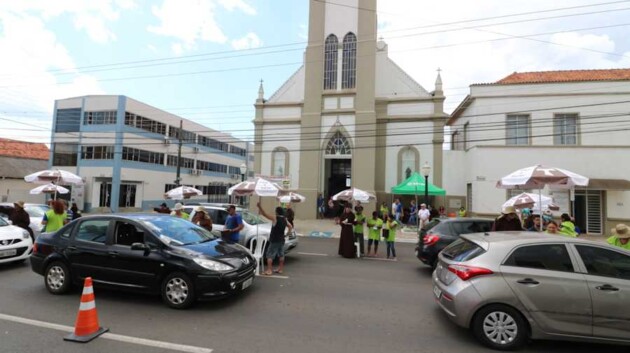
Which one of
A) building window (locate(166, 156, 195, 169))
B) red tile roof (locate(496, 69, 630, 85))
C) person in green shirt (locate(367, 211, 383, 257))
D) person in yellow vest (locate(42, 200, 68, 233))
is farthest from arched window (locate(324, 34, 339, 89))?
building window (locate(166, 156, 195, 169))

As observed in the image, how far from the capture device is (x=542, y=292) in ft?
13.5

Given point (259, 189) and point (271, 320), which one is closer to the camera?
point (271, 320)

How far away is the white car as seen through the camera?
7.71 meters

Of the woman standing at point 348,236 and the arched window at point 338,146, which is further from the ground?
the arched window at point 338,146

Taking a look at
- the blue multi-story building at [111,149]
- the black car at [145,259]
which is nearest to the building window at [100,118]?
the blue multi-story building at [111,149]

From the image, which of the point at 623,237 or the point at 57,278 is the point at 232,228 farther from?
the point at 623,237

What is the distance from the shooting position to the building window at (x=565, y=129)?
62.1ft

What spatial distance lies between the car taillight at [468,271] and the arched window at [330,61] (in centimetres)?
2283

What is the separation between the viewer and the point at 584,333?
4.00 m

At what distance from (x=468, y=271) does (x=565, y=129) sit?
19.6m

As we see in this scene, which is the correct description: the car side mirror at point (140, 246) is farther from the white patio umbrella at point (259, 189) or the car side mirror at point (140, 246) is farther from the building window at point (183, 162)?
the building window at point (183, 162)

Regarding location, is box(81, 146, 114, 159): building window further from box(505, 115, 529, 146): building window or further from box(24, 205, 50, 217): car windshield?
box(505, 115, 529, 146): building window

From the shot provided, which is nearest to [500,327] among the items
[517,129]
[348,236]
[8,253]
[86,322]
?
[86,322]

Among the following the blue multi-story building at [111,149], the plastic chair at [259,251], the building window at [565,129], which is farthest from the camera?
the blue multi-story building at [111,149]
